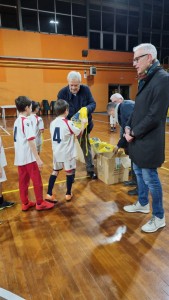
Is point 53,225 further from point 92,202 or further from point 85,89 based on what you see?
point 85,89

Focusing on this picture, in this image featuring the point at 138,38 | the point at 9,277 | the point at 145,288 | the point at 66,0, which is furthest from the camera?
the point at 138,38

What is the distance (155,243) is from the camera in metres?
1.81

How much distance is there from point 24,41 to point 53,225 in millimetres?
11280

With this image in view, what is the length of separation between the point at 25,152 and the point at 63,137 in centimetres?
42

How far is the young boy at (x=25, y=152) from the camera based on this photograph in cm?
209

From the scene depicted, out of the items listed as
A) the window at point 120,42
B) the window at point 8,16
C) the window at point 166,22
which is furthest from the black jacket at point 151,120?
the window at point 166,22

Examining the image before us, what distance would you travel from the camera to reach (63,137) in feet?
7.68

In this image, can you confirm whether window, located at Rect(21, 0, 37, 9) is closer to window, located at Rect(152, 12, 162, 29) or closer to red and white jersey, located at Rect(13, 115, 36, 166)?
window, located at Rect(152, 12, 162, 29)

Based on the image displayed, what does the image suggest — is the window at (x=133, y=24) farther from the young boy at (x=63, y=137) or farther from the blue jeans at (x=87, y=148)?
the young boy at (x=63, y=137)

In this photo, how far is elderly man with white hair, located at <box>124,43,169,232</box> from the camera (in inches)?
63.2

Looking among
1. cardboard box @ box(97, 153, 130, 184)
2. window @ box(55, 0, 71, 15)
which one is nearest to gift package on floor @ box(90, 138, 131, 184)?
cardboard box @ box(97, 153, 130, 184)

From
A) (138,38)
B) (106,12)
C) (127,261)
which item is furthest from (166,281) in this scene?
(138,38)

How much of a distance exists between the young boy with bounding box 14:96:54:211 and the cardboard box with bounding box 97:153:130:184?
0.92m

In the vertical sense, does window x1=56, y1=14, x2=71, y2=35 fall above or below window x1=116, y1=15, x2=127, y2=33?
below
